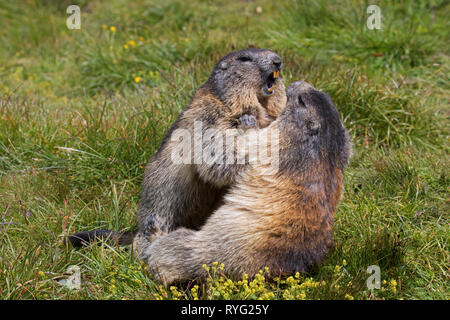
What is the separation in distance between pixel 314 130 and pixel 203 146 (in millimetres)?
919

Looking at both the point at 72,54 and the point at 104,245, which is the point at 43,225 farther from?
the point at 72,54

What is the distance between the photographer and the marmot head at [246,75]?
4430mm

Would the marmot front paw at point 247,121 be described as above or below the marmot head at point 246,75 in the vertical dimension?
below

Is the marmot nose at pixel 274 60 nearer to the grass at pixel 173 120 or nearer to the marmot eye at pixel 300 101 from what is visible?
the marmot eye at pixel 300 101

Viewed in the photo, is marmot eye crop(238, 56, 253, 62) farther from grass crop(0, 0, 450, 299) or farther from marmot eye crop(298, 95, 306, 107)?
grass crop(0, 0, 450, 299)

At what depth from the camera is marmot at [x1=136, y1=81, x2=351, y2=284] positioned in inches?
148

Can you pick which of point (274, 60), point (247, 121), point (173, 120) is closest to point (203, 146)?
point (247, 121)

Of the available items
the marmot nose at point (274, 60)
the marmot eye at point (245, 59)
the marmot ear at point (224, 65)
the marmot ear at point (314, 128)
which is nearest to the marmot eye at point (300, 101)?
the marmot ear at point (314, 128)

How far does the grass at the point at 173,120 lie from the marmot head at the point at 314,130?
837 millimetres

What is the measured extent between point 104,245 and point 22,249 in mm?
665

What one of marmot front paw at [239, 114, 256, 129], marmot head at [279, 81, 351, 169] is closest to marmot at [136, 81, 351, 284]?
marmot head at [279, 81, 351, 169]
